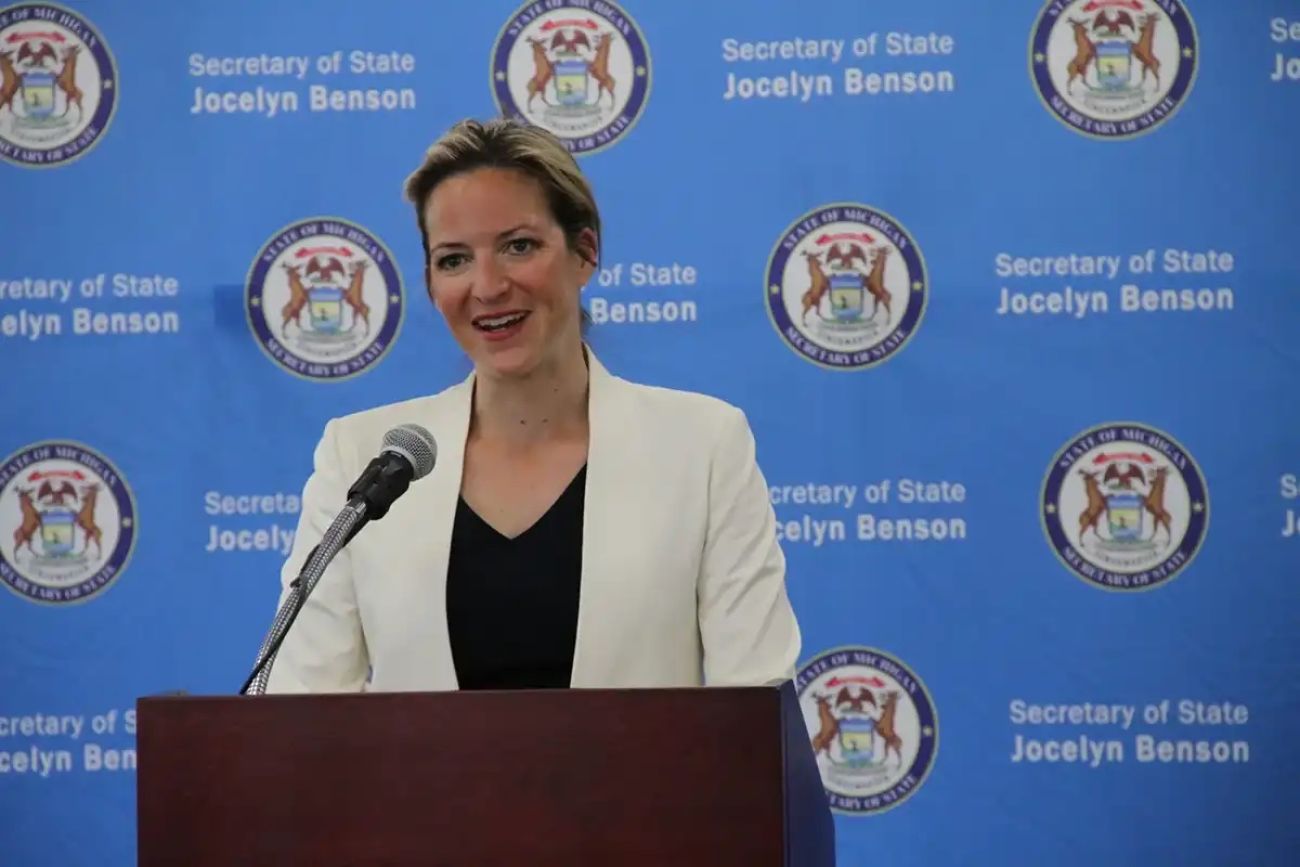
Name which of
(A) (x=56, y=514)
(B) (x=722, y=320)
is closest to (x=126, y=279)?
(A) (x=56, y=514)

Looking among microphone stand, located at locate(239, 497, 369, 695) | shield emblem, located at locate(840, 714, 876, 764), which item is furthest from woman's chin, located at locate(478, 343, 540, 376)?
shield emblem, located at locate(840, 714, 876, 764)

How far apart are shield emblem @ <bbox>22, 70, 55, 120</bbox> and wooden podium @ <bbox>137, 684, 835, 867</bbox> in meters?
2.62

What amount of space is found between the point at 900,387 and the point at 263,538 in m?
1.41

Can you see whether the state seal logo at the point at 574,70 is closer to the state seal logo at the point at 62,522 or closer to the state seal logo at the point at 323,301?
the state seal logo at the point at 323,301

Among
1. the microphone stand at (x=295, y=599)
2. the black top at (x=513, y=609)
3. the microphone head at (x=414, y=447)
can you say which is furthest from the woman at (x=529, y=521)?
the microphone stand at (x=295, y=599)

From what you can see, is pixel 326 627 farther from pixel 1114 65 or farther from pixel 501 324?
pixel 1114 65

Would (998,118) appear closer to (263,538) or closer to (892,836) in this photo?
(892,836)

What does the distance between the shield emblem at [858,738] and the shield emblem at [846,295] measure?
0.85 metres

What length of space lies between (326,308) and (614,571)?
166cm

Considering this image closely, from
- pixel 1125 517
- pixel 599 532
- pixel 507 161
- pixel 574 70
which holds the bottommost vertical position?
pixel 599 532

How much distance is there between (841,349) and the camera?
351 cm

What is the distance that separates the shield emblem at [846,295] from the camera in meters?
3.51

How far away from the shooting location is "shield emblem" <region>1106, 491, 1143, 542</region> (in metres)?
3.47

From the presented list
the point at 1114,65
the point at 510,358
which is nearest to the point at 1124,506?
the point at 1114,65
